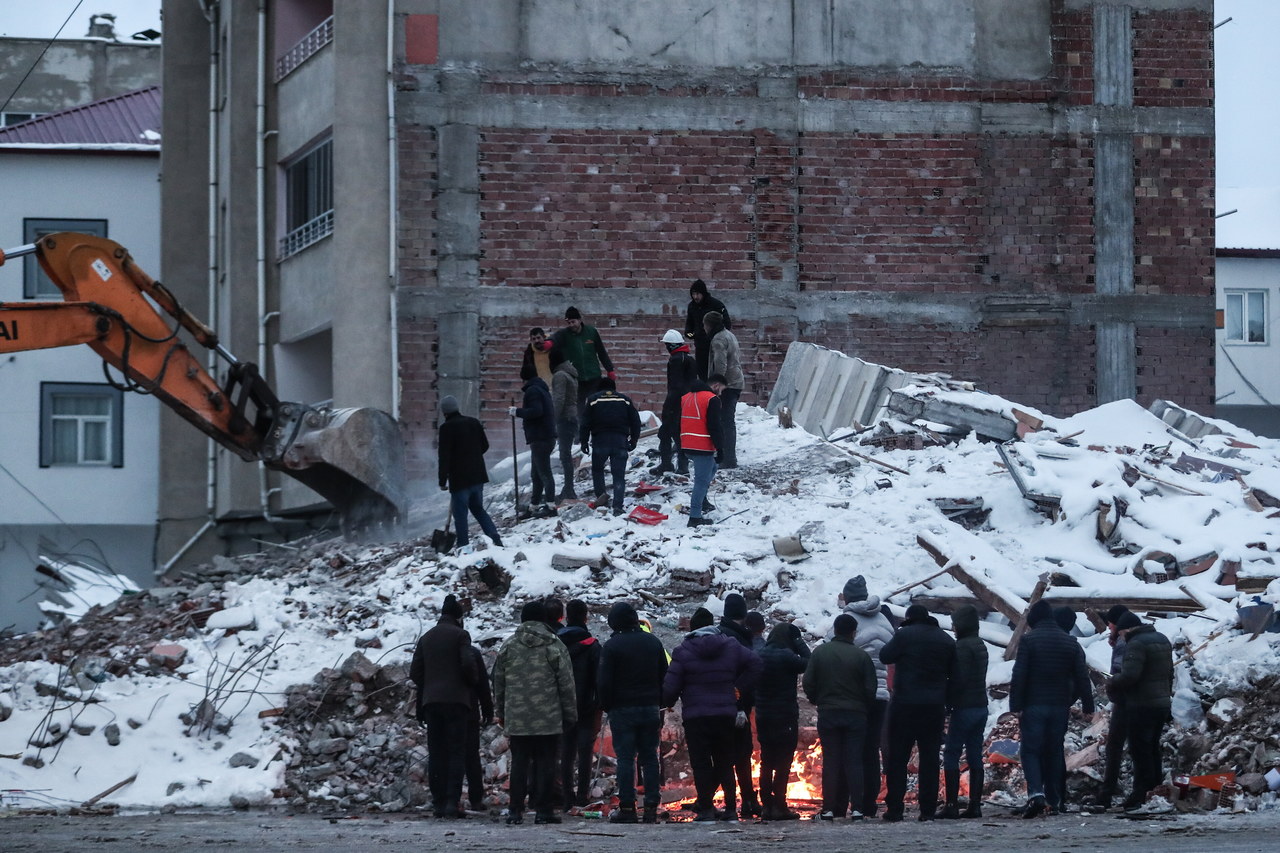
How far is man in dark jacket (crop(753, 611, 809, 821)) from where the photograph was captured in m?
11.5

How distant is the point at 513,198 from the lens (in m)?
23.1

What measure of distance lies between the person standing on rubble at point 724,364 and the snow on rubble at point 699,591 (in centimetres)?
82

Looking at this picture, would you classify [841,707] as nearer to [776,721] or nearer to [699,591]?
[776,721]

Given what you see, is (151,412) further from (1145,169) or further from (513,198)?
(1145,169)

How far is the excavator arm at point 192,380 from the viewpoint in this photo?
15.0 m

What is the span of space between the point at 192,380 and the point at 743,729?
752cm

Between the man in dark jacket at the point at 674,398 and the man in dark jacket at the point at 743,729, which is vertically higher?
Result: the man in dark jacket at the point at 674,398

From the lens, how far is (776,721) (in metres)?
11.5

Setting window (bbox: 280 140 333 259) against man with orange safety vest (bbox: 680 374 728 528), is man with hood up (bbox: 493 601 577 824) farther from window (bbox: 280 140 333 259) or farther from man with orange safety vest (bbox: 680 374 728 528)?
window (bbox: 280 140 333 259)

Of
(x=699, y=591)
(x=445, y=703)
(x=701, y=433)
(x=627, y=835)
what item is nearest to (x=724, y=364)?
(x=701, y=433)

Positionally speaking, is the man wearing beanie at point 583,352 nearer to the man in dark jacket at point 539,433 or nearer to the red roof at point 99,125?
the man in dark jacket at point 539,433

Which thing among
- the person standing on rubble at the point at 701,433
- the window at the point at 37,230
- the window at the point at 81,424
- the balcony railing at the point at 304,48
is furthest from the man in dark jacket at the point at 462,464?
the window at the point at 37,230

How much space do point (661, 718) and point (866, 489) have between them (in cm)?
632

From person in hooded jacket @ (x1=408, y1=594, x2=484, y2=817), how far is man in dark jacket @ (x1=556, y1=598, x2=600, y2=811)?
0.73 metres
